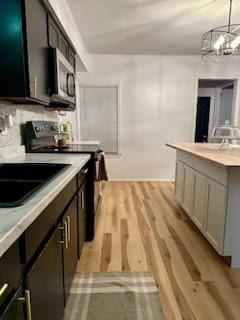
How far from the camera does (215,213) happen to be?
209 centimetres

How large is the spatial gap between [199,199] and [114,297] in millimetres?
1353

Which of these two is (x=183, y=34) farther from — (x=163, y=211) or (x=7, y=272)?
(x=7, y=272)

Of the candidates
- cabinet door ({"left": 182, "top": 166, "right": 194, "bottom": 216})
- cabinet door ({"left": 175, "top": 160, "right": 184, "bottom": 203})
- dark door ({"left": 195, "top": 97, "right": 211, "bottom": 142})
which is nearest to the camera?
cabinet door ({"left": 182, "top": 166, "right": 194, "bottom": 216})

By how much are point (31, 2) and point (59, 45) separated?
2.76ft

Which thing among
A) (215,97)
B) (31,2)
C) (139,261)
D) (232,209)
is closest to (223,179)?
(232,209)

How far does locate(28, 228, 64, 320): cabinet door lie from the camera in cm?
87

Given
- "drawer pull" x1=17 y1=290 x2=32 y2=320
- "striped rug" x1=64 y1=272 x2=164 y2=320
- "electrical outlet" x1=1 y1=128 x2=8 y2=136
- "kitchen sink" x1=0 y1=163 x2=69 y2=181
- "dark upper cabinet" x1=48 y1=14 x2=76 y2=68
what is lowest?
"striped rug" x1=64 y1=272 x2=164 y2=320

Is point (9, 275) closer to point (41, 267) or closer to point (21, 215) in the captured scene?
point (21, 215)

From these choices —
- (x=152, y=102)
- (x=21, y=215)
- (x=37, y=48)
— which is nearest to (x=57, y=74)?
(x=37, y=48)

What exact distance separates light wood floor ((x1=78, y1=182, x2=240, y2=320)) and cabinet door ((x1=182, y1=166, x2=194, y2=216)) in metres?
0.19

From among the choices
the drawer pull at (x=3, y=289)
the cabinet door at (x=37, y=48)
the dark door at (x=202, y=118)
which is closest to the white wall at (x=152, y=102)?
the dark door at (x=202, y=118)

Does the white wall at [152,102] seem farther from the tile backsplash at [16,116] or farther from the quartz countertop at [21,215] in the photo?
the quartz countertop at [21,215]

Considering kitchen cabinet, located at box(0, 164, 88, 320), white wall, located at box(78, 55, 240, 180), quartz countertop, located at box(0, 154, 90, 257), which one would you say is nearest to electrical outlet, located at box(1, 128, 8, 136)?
kitchen cabinet, located at box(0, 164, 88, 320)

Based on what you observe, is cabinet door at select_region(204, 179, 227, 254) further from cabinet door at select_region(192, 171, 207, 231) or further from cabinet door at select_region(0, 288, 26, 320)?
cabinet door at select_region(0, 288, 26, 320)
